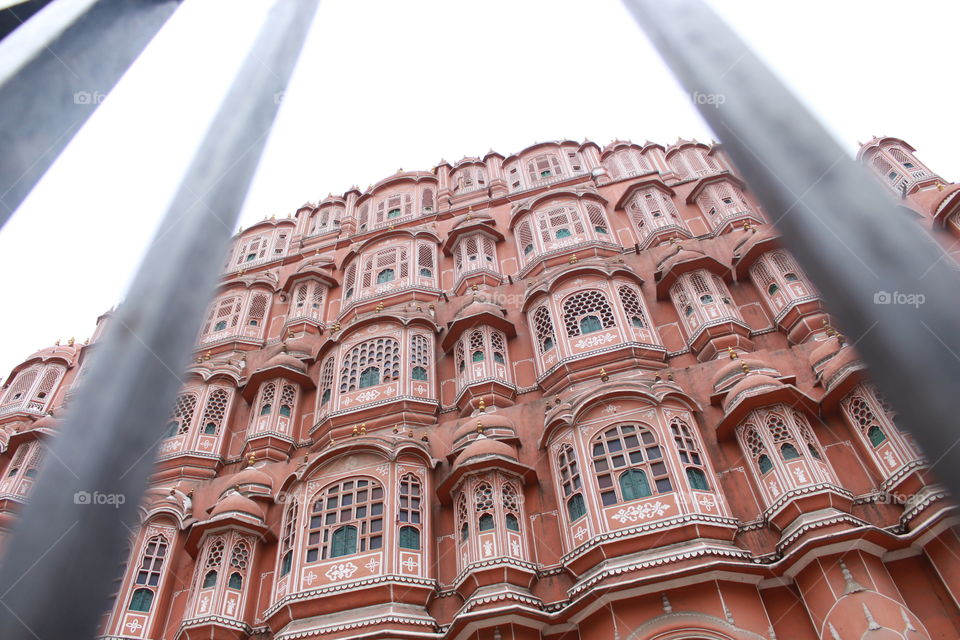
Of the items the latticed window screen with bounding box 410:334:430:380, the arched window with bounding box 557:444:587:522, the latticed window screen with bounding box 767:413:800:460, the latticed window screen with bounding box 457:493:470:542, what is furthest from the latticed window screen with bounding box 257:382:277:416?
the latticed window screen with bounding box 767:413:800:460

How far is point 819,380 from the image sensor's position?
14.9 meters

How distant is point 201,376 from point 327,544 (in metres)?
8.56

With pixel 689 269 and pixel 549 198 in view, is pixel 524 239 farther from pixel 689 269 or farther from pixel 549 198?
pixel 689 269

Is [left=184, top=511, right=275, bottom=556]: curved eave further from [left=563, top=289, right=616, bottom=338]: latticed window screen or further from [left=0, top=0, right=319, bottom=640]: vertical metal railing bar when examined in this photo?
[left=0, top=0, right=319, bottom=640]: vertical metal railing bar

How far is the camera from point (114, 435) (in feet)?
5.75

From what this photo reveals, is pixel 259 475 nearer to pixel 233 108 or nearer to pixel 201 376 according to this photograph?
pixel 201 376

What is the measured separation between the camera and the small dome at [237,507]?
15906 mm

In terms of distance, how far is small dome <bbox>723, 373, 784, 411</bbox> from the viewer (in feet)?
46.4

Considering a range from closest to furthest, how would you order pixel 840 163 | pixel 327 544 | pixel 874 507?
pixel 840 163 < pixel 874 507 < pixel 327 544

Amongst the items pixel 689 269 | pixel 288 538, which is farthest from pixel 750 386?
pixel 288 538

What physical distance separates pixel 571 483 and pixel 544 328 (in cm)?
604

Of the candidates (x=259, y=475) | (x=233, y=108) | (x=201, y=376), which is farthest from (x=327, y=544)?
(x=233, y=108)

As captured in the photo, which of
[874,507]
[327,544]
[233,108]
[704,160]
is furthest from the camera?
[704,160]

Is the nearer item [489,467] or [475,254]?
[489,467]
